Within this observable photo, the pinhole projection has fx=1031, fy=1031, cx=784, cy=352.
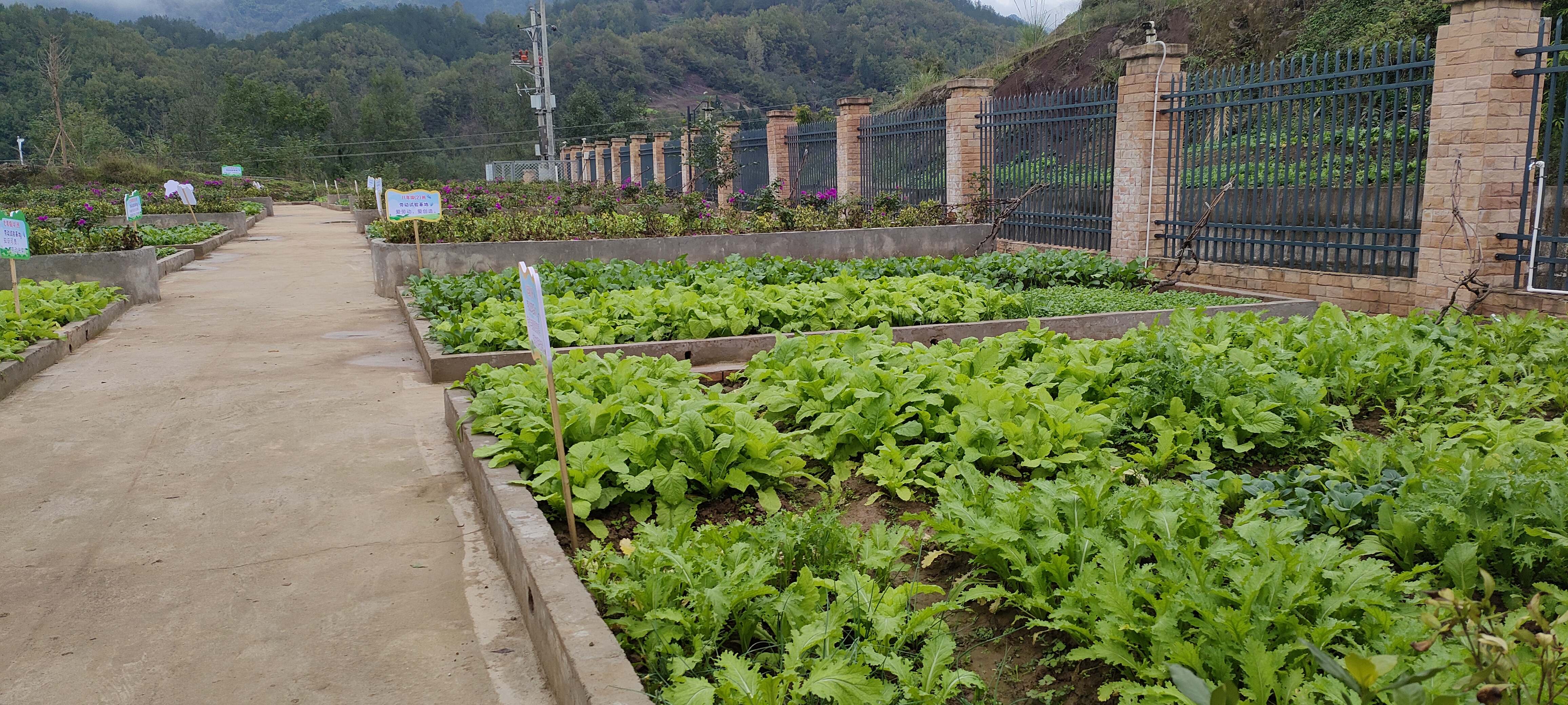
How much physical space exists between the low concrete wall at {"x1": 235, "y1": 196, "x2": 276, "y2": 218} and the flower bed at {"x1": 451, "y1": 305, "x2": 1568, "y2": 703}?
35190mm

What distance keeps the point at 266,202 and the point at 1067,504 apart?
1655 inches

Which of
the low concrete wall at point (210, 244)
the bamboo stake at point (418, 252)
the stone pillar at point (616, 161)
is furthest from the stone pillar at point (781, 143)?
the stone pillar at point (616, 161)

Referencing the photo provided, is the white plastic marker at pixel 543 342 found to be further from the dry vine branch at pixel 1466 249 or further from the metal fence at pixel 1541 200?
the metal fence at pixel 1541 200

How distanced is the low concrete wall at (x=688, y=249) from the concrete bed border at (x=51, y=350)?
10.8 feet

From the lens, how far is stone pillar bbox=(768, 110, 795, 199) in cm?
2417

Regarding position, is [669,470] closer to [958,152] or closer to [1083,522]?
[1083,522]

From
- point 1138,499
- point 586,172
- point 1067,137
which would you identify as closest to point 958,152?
point 1067,137

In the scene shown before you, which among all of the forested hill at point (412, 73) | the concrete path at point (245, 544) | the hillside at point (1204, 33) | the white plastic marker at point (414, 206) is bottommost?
the concrete path at point (245, 544)

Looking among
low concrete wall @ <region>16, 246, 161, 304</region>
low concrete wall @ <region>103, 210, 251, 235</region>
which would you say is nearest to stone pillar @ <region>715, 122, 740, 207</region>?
low concrete wall @ <region>103, 210, 251, 235</region>

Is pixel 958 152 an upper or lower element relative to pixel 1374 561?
upper

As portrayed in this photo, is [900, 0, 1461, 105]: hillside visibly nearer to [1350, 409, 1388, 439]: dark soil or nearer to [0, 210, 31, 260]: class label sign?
[1350, 409, 1388, 439]: dark soil

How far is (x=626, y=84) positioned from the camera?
105062 mm

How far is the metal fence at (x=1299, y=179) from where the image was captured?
1015cm

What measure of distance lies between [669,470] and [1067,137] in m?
12.3
